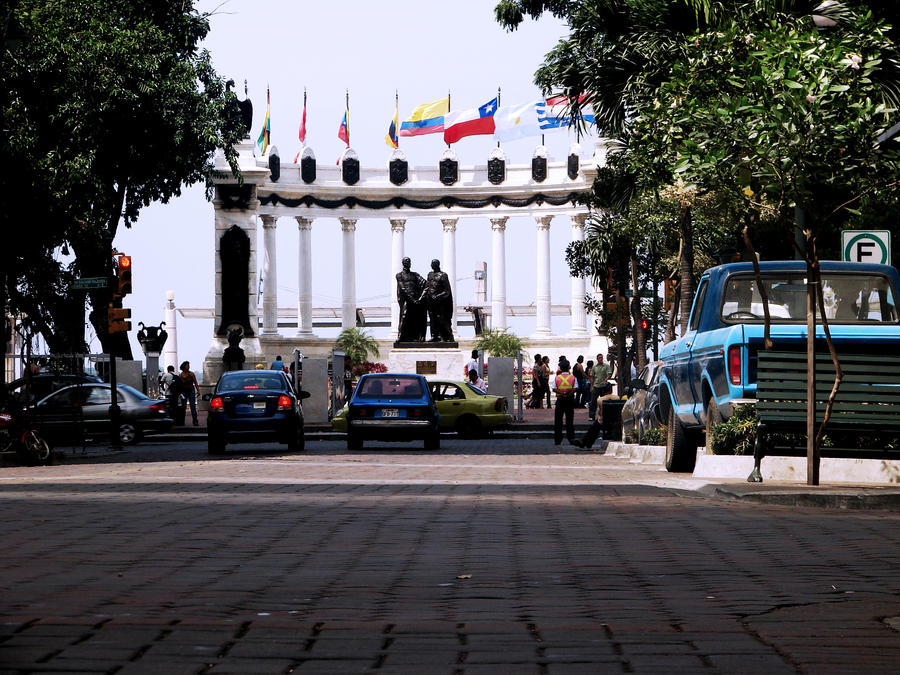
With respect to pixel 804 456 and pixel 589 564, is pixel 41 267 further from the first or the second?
pixel 589 564

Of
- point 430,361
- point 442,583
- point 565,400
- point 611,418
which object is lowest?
point 442,583

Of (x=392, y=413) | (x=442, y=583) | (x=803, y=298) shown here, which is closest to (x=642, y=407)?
(x=392, y=413)

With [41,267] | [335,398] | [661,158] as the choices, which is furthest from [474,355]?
[661,158]

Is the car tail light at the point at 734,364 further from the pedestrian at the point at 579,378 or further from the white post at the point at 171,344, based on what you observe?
the white post at the point at 171,344

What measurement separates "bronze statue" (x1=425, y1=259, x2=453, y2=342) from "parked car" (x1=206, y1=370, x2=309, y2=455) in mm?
24778

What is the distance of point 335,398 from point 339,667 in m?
38.3

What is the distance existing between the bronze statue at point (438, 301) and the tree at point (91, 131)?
1078 centimetres

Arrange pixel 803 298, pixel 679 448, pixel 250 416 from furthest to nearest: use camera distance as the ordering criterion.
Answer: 1. pixel 250 416
2. pixel 679 448
3. pixel 803 298

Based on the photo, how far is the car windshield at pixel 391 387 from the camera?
92.6 feet

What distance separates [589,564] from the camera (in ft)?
27.0

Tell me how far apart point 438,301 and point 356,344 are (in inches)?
921

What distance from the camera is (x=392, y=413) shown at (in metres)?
27.9

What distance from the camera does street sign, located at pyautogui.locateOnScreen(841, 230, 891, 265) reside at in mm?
17172

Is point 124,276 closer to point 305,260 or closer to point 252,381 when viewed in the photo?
point 252,381
